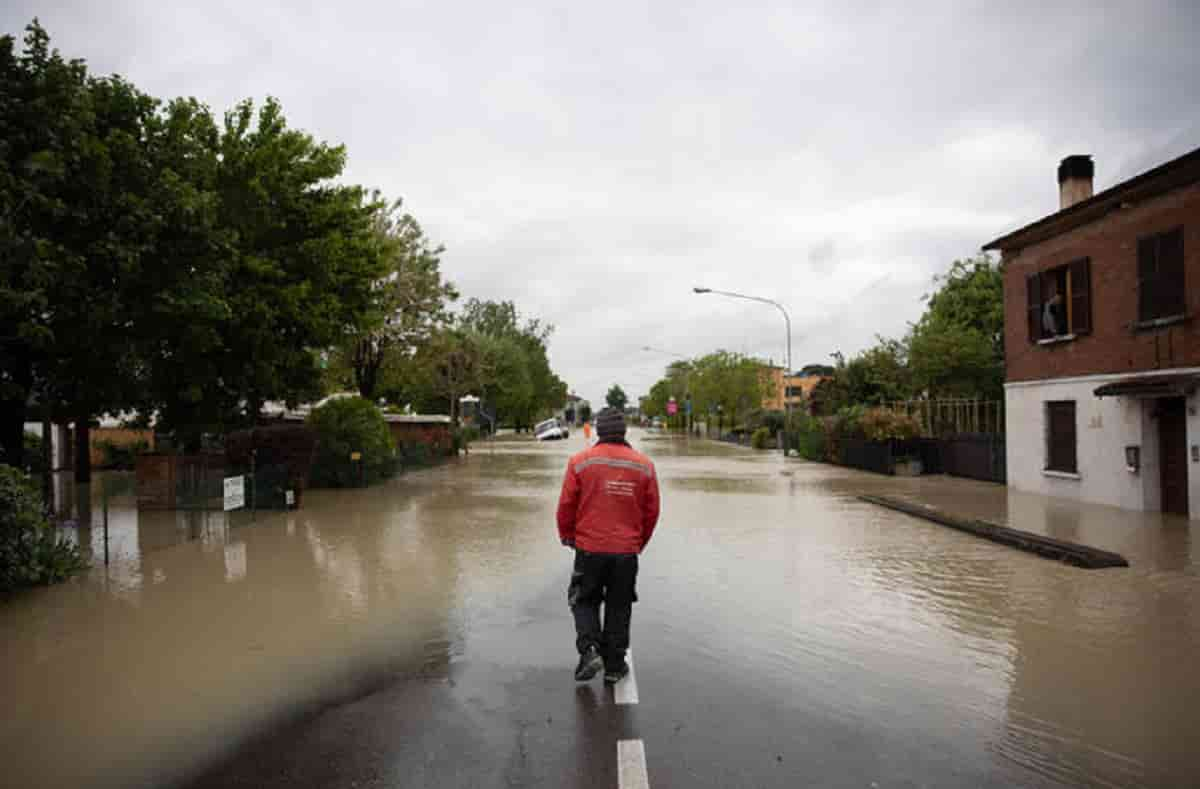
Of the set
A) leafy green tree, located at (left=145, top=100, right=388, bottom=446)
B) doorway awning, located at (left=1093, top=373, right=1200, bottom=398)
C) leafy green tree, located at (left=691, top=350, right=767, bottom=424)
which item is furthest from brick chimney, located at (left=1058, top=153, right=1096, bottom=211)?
leafy green tree, located at (left=691, top=350, right=767, bottom=424)

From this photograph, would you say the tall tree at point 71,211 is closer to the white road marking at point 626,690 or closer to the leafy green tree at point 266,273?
the leafy green tree at point 266,273

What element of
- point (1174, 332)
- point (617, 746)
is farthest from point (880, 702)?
point (1174, 332)

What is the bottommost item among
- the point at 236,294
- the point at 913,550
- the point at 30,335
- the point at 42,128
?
the point at 913,550

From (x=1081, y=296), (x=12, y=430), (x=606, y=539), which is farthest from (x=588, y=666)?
(x=1081, y=296)

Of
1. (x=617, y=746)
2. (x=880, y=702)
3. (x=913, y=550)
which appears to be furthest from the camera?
(x=913, y=550)

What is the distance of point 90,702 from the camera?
195 inches

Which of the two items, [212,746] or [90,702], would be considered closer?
[212,746]

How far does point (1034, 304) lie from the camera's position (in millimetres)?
17172

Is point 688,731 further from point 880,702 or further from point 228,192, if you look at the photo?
point 228,192

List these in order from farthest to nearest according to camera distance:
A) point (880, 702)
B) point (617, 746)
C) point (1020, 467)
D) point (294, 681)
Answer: point (1020, 467) < point (294, 681) < point (880, 702) < point (617, 746)

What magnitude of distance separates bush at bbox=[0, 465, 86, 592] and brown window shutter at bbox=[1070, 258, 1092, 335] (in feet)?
55.9

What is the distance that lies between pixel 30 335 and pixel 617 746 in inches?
396

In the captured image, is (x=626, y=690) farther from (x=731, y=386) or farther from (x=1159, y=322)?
(x=731, y=386)

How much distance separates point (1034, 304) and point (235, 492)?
1641 centimetres
